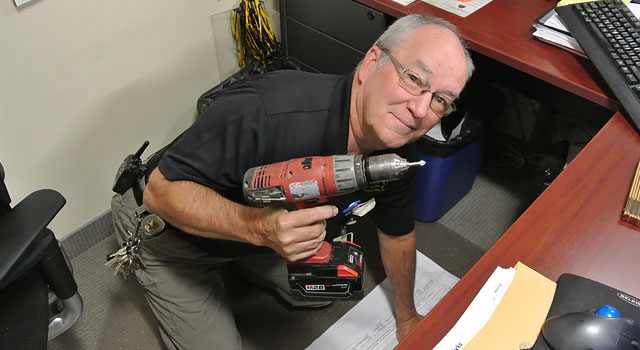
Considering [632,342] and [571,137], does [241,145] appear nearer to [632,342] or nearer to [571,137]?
[632,342]

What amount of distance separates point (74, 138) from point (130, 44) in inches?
13.2

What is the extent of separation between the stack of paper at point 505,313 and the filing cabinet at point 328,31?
0.93 meters

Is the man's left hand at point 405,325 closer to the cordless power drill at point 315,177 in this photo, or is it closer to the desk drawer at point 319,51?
the cordless power drill at point 315,177

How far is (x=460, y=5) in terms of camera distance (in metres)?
1.44

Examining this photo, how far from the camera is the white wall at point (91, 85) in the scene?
133cm

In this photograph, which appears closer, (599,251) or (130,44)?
(599,251)

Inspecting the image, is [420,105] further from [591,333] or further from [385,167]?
[591,333]

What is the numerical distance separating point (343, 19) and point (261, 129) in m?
0.77

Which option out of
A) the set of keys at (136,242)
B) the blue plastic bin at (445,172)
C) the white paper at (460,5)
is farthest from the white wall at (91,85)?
the blue plastic bin at (445,172)

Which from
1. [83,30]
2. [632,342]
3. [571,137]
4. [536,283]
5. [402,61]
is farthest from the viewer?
[571,137]

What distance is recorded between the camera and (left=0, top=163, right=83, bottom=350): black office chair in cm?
94

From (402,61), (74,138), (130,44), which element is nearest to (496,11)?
(402,61)

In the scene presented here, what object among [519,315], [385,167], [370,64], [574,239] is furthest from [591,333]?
[370,64]

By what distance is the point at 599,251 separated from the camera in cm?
87
